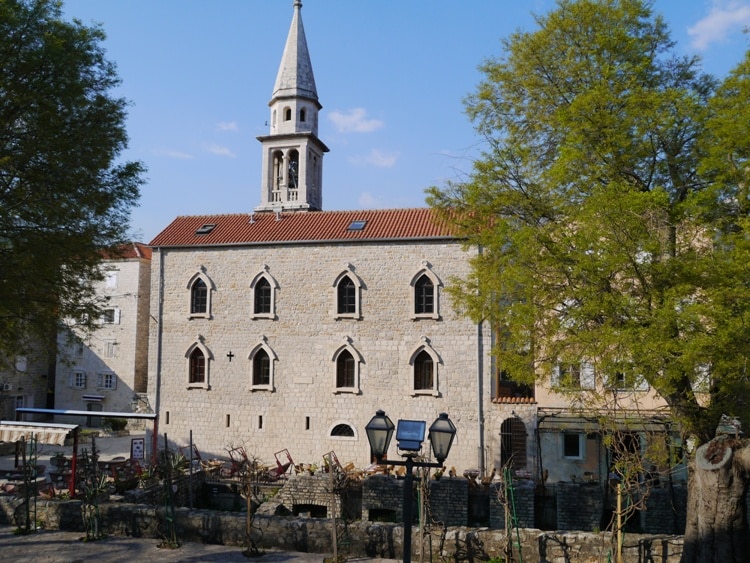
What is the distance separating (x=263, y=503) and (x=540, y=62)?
13.1 meters

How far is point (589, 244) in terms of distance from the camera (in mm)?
10758

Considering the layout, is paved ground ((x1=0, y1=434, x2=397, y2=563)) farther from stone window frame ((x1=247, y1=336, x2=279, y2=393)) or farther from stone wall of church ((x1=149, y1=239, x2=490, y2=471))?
stone window frame ((x1=247, y1=336, x2=279, y2=393))

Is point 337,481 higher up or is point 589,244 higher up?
point 589,244

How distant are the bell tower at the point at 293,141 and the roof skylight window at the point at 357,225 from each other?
6.94 metres

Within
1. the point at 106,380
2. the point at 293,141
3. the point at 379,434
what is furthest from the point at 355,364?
the point at 106,380

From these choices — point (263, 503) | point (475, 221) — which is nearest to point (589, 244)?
point (475, 221)

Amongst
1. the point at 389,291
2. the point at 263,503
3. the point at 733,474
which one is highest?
the point at 389,291

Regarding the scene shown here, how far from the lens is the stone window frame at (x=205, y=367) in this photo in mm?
23875

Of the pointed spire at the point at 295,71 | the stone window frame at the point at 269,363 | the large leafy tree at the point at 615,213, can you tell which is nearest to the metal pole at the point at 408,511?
the large leafy tree at the point at 615,213

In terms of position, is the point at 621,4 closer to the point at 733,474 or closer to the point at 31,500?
the point at 733,474

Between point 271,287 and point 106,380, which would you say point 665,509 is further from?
point 106,380

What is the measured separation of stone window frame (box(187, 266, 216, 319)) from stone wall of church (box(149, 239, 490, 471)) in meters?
0.08

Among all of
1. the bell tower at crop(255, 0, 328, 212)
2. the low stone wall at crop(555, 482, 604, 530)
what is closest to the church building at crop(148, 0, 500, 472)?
the low stone wall at crop(555, 482, 604, 530)

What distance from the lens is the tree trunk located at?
9086 millimetres
